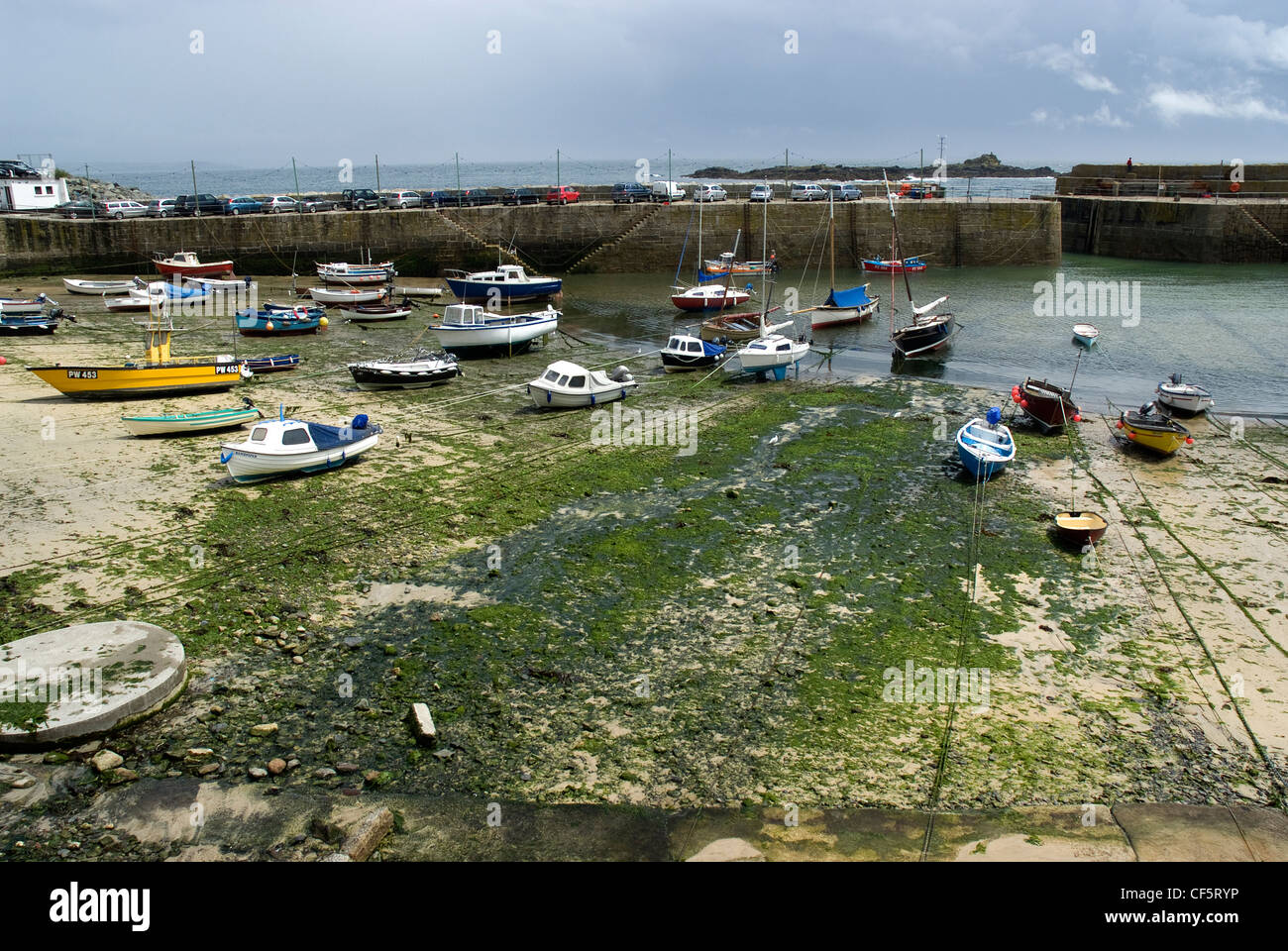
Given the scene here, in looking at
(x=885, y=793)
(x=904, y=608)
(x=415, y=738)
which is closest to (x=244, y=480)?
(x=415, y=738)

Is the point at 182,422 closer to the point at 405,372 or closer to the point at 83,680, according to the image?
the point at 405,372

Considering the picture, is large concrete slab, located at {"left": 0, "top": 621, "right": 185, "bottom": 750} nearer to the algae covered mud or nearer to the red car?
the algae covered mud

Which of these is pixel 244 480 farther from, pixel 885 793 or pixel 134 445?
pixel 885 793

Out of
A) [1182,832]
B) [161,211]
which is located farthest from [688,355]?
[161,211]

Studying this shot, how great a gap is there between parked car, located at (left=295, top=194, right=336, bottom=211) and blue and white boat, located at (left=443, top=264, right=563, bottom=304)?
16.1m

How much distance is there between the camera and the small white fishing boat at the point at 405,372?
83.3 ft

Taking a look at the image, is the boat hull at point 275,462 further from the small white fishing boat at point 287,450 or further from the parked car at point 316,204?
the parked car at point 316,204

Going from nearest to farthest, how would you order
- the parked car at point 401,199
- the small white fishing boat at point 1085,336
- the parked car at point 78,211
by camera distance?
the small white fishing boat at point 1085,336
the parked car at point 78,211
the parked car at point 401,199

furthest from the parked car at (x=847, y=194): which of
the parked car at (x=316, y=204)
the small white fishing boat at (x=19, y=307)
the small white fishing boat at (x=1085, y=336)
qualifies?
the small white fishing boat at (x=19, y=307)

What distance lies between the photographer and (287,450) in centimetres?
1805

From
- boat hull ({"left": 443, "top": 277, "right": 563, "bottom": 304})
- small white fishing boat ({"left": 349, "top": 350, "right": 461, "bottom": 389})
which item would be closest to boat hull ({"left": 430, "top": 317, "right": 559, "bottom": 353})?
small white fishing boat ({"left": 349, "top": 350, "right": 461, "bottom": 389})

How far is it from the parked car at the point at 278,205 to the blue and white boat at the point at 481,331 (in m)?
24.5

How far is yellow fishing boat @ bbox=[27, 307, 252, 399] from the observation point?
22578mm

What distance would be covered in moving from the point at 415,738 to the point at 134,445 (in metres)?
13.4
